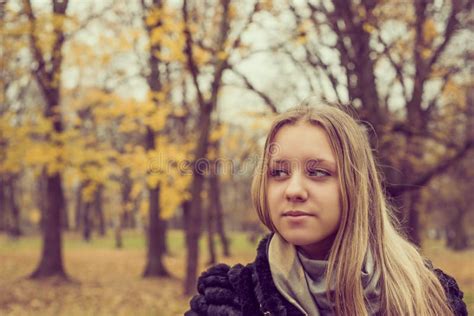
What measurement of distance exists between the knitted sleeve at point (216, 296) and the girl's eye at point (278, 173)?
0.39 m

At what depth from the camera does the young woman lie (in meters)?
1.60

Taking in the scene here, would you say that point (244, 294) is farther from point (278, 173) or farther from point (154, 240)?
point (154, 240)

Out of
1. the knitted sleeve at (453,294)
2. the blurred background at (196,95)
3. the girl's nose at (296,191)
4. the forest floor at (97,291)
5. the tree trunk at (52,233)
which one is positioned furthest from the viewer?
the tree trunk at (52,233)

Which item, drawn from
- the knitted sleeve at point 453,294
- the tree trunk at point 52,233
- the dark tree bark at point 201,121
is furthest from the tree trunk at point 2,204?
the knitted sleeve at point 453,294

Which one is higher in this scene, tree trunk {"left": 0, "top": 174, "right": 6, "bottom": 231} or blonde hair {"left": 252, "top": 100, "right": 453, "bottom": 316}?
blonde hair {"left": 252, "top": 100, "right": 453, "bottom": 316}

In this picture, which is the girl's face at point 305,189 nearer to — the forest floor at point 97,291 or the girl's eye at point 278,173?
the girl's eye at point 278,173

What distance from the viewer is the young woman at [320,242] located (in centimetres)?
160

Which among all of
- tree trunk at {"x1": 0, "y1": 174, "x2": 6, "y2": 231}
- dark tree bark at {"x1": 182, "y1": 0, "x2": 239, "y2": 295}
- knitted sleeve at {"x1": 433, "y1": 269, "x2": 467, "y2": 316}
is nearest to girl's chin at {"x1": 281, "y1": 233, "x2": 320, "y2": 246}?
knitted sleeve at {"x1": 433, "y1": 269, "x2": 467, "y2": 316}

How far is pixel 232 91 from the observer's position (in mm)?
15180

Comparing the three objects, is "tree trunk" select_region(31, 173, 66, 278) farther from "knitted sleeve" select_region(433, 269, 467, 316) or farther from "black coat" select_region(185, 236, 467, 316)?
"knitted sleeve" select_region(433, 269, 467, 316)

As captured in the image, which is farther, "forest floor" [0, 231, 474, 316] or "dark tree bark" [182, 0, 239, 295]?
"forest floor" [0, 231, 474, 316]

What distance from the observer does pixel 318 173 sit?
1639 millimetres

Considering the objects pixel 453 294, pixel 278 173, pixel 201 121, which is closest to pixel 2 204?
pixel 201 121

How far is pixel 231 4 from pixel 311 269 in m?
7.28
